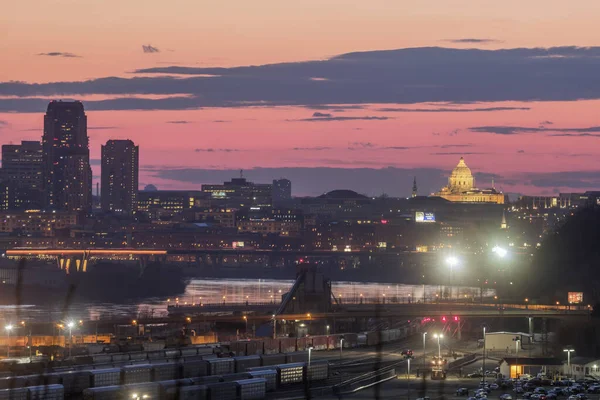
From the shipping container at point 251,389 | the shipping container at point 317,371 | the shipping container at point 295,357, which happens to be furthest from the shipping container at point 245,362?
the shipping container at point 251,389

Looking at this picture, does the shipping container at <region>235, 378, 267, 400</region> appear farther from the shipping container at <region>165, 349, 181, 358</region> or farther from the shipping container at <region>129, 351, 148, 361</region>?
the shipping container at <region>165, 349, 181, 358</region>

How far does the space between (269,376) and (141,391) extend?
202 inches

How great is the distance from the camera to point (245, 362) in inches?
2026

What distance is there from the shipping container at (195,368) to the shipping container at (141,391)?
412cm

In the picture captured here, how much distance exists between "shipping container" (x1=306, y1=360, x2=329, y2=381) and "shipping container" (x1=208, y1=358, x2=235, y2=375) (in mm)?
2236

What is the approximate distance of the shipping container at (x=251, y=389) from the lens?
45.9 meters

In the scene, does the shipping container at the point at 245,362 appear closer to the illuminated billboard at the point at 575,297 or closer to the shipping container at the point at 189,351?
the shipping container at the point at 189,351

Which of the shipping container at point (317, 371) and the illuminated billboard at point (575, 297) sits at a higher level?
the illuminated billboard at point (575, 297)

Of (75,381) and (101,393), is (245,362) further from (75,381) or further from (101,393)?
(101,393)

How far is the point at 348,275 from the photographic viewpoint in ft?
471

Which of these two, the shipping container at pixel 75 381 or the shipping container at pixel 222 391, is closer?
the shipping container at pixel 222 391

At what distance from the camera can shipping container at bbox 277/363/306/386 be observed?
48875 mm

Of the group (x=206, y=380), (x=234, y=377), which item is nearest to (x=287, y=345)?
(x=234, y=377)

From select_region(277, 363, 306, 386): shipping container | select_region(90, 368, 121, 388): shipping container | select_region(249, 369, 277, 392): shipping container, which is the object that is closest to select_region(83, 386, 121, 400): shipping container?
select_region(90, 368, 121, 388): shipping container
